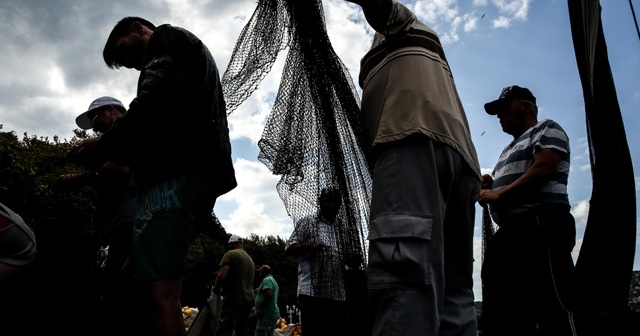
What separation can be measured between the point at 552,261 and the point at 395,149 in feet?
5.45

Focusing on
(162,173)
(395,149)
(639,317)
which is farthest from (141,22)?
(639,317)

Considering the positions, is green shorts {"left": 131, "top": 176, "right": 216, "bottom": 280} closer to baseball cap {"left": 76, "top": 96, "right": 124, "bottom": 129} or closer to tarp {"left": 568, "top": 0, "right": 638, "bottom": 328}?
tarp {"left": 568, "top": 0, "right": 638, "bottom": 328}

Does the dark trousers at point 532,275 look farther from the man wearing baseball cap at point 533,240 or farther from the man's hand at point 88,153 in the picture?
the man's hand at point 88,153

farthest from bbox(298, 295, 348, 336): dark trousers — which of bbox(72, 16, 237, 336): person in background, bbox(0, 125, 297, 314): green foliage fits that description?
bbox(72, 16, 237, 336): person in background

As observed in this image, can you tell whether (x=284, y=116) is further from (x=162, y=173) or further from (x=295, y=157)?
(x=162, y=173)

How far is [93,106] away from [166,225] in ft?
7.50

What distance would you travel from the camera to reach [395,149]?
174 cm

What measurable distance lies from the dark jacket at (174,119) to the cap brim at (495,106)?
7.05ft

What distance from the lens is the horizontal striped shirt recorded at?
2.94m

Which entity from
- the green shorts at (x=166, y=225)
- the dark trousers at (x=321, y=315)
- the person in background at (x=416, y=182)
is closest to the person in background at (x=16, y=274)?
the green shorts at (x=166, y=225)

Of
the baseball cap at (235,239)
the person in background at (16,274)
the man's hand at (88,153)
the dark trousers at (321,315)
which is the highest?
the baseball cap at (235,239)

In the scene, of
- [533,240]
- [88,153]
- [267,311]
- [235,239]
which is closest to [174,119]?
[88,153]

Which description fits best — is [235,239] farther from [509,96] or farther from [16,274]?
[509,96]

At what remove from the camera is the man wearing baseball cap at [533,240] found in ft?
9.02
